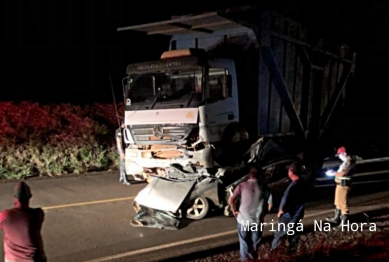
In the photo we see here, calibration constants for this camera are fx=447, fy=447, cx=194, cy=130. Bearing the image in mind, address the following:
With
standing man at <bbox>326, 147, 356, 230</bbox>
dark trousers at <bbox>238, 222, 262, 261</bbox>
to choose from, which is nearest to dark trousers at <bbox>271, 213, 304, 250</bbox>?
dark trousers at <bbox>238, 222, 262, 261</bbox>

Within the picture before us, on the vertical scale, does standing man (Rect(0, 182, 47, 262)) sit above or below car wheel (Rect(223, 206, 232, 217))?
above

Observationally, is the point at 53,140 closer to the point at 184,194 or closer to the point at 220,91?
the point at 220,91

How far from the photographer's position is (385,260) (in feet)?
17.4

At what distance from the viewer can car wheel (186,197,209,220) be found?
27.0 feet

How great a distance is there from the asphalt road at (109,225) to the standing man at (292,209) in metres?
0.90

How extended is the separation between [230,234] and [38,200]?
4.19 meters

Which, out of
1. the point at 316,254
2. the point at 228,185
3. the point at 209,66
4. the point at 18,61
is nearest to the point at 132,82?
the point at 209,66

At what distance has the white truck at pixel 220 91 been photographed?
8.80m

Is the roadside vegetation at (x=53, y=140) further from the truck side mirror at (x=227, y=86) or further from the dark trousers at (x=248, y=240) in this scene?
the dark trousers at (x=248, y=240)

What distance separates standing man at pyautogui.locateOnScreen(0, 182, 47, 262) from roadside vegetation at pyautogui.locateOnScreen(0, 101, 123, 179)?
7.33m

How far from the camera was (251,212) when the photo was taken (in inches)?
232

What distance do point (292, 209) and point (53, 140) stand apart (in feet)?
26.8

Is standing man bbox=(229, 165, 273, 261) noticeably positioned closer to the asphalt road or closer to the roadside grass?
the roadside grass

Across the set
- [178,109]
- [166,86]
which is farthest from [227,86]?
[166,86]
